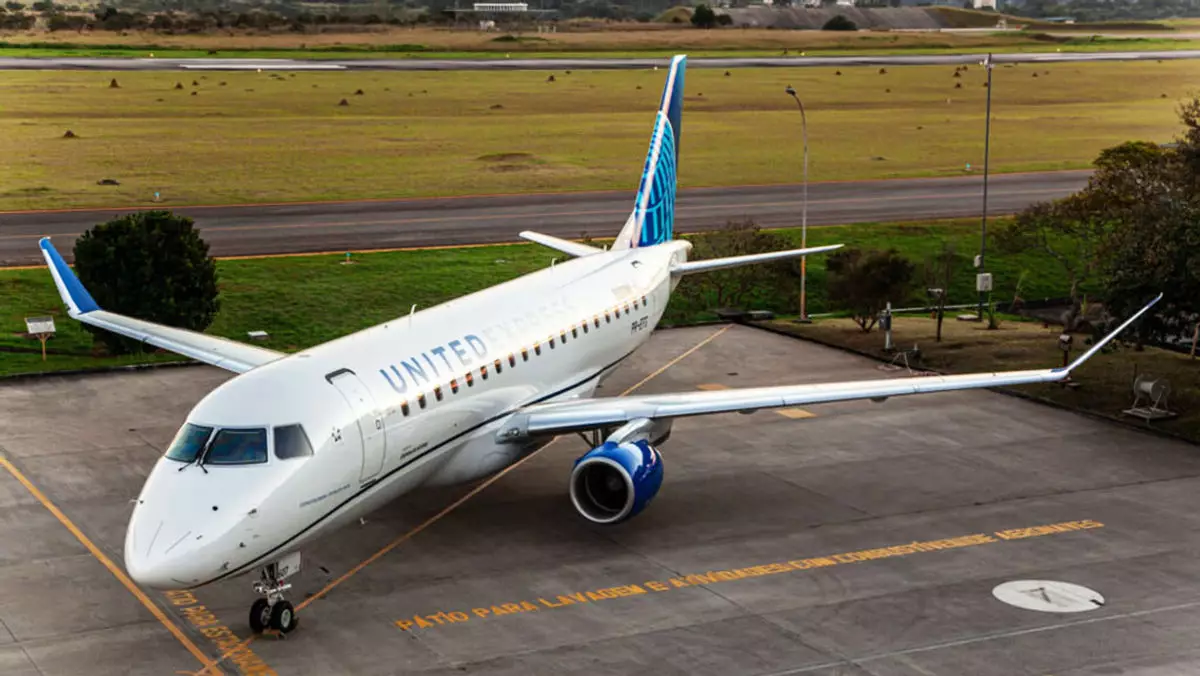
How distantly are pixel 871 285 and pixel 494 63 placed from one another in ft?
374

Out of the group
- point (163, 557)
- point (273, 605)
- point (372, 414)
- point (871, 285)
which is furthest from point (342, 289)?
point (163, 557)

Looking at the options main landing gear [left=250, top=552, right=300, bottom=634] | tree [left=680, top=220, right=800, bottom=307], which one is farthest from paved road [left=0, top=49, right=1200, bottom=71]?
main landing gear [left=250, top=552, right=300, bottom=634]

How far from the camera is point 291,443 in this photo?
26422 millimetres

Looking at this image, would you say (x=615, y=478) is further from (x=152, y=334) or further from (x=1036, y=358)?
(x=1036, y=358)

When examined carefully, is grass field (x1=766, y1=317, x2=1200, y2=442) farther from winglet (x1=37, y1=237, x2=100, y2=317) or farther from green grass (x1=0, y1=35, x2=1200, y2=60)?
green grass (x1=0, y1=35, x2=1200, y2=60)

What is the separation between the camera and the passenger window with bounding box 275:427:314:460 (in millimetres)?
26266

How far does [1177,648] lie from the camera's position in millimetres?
26828

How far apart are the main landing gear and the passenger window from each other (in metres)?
2.06

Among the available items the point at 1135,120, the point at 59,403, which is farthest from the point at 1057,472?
the point at 1135,120

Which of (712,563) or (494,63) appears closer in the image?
(712,563)

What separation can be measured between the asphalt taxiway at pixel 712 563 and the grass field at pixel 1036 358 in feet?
8.48

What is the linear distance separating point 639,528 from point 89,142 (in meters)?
84.5

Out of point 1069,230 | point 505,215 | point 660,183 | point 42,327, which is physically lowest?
point 42,327

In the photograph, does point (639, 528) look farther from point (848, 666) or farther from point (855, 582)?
point (848, 666)
